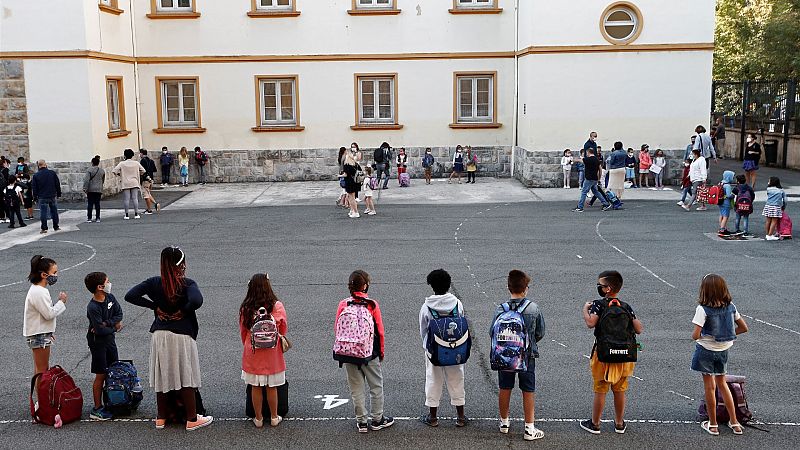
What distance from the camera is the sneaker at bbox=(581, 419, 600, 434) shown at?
23.8 ft

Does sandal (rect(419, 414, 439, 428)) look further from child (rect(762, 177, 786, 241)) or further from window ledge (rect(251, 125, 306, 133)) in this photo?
window ledge (rect(251, 125, 306, 133))

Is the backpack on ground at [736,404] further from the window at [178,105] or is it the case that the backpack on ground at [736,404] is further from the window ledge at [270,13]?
the window at [178,105]

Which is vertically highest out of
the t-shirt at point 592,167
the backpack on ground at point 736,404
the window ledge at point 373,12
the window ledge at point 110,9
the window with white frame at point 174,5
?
the window with white frame at point 174,5

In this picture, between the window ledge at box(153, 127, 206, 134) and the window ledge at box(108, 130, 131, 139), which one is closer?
the window ledge at box(108, 130, 131, 139)

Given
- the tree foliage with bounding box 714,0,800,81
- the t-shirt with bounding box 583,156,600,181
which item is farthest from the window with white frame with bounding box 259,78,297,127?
the tree foliage with bounding box 714,0,800,81

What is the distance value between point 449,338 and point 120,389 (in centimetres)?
312

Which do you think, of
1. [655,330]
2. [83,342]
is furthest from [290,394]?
[655,330]

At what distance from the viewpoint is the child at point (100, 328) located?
756 centimetres

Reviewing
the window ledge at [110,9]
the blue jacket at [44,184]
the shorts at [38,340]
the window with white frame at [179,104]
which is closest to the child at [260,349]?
the shorts at [38,340]

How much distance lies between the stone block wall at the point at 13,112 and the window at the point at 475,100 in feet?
43.8

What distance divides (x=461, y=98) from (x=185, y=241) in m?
13.5

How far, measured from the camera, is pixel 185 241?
1766 cm

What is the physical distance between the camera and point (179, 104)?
28250 millimetres

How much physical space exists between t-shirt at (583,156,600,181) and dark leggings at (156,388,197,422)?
49.8ft
